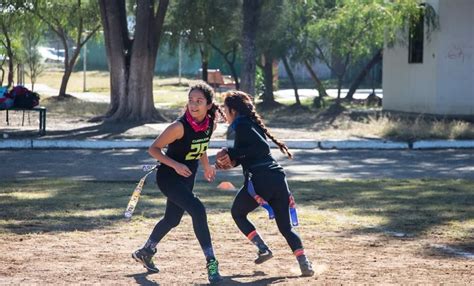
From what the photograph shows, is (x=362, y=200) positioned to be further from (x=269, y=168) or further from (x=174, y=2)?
(x=174, y=2)

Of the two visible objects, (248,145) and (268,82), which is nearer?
(248,145)

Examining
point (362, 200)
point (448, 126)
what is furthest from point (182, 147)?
point (448, 126)

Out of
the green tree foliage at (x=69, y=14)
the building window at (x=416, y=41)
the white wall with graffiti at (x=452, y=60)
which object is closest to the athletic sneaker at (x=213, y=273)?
the white wall with graffiti at (x=452, y=60)

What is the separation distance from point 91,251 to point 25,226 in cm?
155

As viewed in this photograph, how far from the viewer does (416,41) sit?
25.5m

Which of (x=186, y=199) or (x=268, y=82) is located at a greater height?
(x=268, y=82)

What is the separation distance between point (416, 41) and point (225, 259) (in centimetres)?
1859

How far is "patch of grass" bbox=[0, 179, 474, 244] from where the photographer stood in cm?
973

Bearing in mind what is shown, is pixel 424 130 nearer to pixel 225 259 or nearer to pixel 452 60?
pixel 452 60

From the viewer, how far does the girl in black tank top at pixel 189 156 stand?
7.07m

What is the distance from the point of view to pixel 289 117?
2706 cm

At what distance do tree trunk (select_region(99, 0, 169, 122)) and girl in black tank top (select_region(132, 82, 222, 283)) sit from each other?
15213mm

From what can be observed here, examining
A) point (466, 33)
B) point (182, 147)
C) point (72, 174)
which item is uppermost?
point (466, 33)

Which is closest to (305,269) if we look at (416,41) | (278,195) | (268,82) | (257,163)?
(278,195)
